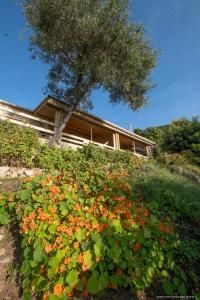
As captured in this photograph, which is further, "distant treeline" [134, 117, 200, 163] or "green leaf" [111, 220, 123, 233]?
"distant treeline" [134, 117, 200, 163]

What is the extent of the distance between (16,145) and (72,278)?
226 inches

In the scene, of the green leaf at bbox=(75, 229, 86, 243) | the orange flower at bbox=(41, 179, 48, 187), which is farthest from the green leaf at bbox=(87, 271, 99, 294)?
the orange flower at bbox=(41, 179, 48, 187)

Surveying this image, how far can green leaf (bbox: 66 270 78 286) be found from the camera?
2.29 meters

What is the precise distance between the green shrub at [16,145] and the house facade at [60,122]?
3.37 ft

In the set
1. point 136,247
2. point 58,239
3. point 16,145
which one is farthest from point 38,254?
point 16,145

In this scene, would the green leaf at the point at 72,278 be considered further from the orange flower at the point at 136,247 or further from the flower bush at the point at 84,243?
the orange flower at the point at 136,247

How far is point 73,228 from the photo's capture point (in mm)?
2787

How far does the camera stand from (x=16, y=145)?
707cm

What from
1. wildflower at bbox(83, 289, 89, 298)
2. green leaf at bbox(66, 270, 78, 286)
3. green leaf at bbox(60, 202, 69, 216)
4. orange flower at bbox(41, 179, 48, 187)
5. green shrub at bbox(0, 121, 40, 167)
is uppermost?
green shrub at bbox(0, 121, 40, 167)

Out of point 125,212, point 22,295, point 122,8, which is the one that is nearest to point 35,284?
point 22,295

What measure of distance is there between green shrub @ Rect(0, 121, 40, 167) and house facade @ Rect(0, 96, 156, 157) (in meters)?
1.03

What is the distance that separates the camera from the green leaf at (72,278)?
7.50 ft

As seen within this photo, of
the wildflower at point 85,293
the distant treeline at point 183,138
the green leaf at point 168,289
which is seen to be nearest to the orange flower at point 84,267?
the wildflower at point 85,293

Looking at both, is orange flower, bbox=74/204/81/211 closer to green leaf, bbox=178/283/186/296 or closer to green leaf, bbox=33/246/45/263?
green leaf, bbox=33/246/45/263
